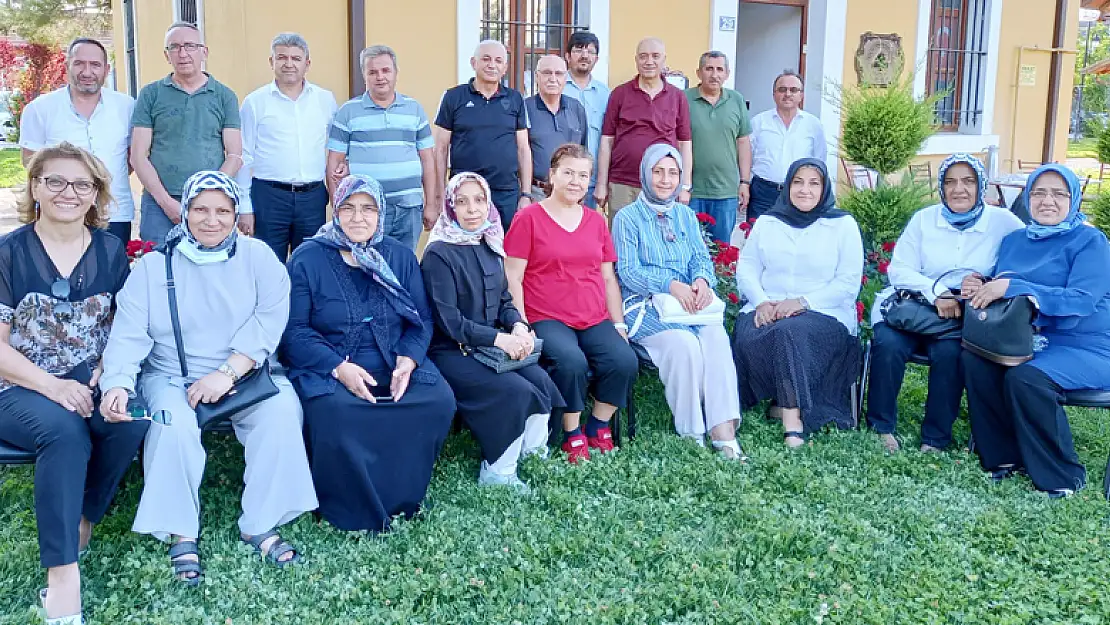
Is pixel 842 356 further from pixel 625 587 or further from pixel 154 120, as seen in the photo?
pixel 154 120

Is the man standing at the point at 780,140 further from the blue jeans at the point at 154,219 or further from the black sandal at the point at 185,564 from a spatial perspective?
the black sandal at the point at 185,564

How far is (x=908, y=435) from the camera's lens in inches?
186

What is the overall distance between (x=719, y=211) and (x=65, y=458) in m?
4.63

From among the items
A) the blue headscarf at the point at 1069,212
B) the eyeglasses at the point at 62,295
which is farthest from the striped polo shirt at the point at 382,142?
the blue headscarf at the point at 1069,212

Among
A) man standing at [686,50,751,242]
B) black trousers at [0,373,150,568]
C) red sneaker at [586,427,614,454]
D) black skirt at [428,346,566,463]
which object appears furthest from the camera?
man standing at [686,50,751,242]

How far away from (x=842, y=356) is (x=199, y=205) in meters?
3.02

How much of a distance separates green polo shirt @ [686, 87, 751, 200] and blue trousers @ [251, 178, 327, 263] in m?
2.54

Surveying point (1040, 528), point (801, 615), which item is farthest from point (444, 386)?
point (1040, 528)

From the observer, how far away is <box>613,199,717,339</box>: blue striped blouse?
4773 millimetres

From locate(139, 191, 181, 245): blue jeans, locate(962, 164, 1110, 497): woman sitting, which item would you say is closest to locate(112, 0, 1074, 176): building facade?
locate(139, 191, 181, 245): blue jeans

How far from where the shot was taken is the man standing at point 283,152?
5262mm

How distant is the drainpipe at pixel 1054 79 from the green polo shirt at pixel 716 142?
6.07 m

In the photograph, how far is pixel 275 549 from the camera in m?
3.36

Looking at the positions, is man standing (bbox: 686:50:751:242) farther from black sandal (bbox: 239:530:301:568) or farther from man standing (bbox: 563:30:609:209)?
black sandal (bbox: 239:530:301:568)
